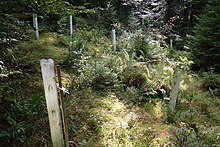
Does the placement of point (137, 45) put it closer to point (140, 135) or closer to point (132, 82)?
point (132, 82)

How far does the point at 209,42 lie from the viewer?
244 inches

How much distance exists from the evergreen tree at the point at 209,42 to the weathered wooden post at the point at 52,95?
5.42 metres

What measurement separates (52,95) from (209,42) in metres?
5.73

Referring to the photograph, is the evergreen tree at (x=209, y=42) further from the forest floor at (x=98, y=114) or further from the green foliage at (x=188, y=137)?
the green foliage at (x=188, y=137)

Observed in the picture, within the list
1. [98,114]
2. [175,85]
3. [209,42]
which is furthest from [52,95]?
[209,42]

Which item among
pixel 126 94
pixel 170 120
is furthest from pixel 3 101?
pixel 170 120

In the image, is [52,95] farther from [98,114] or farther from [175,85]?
[175,85]

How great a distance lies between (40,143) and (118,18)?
8.14 m

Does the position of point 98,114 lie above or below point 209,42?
below

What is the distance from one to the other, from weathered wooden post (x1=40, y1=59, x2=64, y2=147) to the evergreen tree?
17.8 ft

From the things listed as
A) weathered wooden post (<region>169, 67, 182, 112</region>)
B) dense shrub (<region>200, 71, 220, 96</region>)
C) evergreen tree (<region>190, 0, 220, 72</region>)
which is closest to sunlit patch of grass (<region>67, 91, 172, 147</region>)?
weathered wooden post (<region>169, 67, 182, 112</region>)

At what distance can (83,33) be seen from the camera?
313 inches

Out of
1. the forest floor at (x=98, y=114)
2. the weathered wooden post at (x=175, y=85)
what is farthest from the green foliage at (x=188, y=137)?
the weathered wooden post at (x=175, y=85)

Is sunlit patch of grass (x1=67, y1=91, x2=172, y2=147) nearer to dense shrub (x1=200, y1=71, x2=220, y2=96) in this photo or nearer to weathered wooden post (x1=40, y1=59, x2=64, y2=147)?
weathered wooden post (x1=40, y1=59, x2=64, y2=147)
